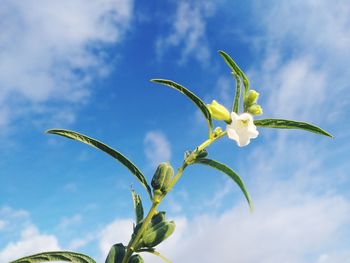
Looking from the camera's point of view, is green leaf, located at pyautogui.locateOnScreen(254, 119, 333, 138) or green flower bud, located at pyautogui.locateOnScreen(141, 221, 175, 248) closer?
green flower bud, located at pyautogui.locateOnScreen(141, 221, 175, 248)

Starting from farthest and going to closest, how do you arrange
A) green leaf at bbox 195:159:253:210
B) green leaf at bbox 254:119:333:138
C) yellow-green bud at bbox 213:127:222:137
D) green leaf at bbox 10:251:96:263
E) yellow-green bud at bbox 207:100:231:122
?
yellow-green bud at bbox 207:100:231:122, yellow-green bud at bbox 213:127:222:137, green leaf at bbox 254:119:333:138, green leaf at bbox 195:159:253:210, green leaf at bbox 10:251:96:263

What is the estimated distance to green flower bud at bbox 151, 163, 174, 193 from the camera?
1.92m

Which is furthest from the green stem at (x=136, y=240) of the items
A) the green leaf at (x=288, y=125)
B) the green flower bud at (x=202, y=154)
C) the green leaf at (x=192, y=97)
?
the green leaf at (x=288, y=125)

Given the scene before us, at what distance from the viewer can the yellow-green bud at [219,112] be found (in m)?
2.52

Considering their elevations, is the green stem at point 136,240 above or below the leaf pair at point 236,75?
below

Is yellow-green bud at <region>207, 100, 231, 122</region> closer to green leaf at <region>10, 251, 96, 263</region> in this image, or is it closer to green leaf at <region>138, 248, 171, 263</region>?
green leaf at <region>138, 248, 171, 263</region>

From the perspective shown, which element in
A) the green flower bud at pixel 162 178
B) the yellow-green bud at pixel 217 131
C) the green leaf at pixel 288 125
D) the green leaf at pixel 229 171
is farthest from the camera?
the yellow-green bud at pixel 217 131

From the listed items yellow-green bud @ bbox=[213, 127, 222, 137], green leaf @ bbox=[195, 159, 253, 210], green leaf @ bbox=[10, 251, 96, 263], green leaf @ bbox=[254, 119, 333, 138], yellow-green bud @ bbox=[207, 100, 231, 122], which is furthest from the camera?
yellow-green bud @ bbox=[207, 100, 231, 122]

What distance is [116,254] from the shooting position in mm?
1790

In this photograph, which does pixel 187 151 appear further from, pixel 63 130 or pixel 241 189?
pixel 63 130

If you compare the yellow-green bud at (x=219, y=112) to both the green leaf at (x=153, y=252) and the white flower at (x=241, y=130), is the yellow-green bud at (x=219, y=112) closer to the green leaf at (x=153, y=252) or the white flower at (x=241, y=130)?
the white flower at (x=241, y=130)

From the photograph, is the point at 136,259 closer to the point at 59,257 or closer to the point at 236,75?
the point at 59,257

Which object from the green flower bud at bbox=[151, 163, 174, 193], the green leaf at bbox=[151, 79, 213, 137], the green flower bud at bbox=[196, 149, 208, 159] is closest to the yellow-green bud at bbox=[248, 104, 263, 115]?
the green leaf at bbox=[151, 79, 213, 137]

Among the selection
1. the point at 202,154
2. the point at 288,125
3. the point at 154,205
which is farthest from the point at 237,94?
the point at 154,205
